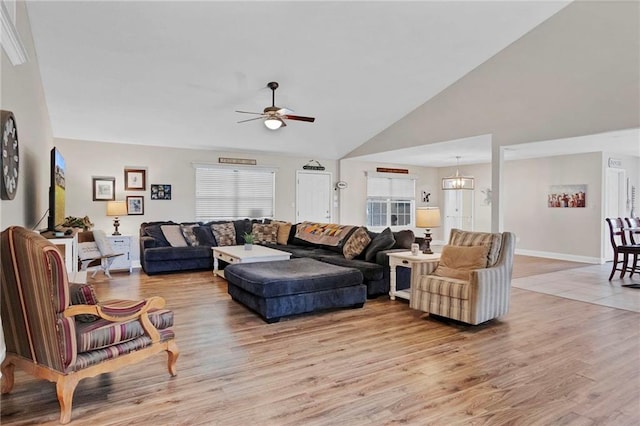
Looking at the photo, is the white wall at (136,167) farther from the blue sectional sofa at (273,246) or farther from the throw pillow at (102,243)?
the throw pillow at (102,243)

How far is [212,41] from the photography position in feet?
15.4

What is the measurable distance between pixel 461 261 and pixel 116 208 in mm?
5954

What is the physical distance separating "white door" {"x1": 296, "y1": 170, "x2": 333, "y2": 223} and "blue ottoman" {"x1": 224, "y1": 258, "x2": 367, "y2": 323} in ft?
15.3

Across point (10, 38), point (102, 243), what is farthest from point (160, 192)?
point (10, 38)

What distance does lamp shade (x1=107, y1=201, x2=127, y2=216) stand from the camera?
694cm

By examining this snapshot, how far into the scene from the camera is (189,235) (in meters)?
7.26

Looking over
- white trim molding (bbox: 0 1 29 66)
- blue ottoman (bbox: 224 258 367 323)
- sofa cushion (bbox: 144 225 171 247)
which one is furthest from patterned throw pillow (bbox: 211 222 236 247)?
white trim molding (bbox: 0 1 29 66)

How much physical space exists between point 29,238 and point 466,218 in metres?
10.8

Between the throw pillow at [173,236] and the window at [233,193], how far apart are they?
3.20 ft

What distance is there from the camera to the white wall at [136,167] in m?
7.01

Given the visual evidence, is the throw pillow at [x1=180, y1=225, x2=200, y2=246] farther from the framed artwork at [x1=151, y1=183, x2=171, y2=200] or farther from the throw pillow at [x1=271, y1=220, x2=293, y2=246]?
the throw pillow at [x1=271, y1=220, x2=293, y2=246]

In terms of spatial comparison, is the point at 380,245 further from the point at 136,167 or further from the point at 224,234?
the point at 136,167

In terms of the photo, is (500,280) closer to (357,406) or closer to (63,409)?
(357,406)

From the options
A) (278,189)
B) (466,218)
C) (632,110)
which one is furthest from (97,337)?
(466,218)
